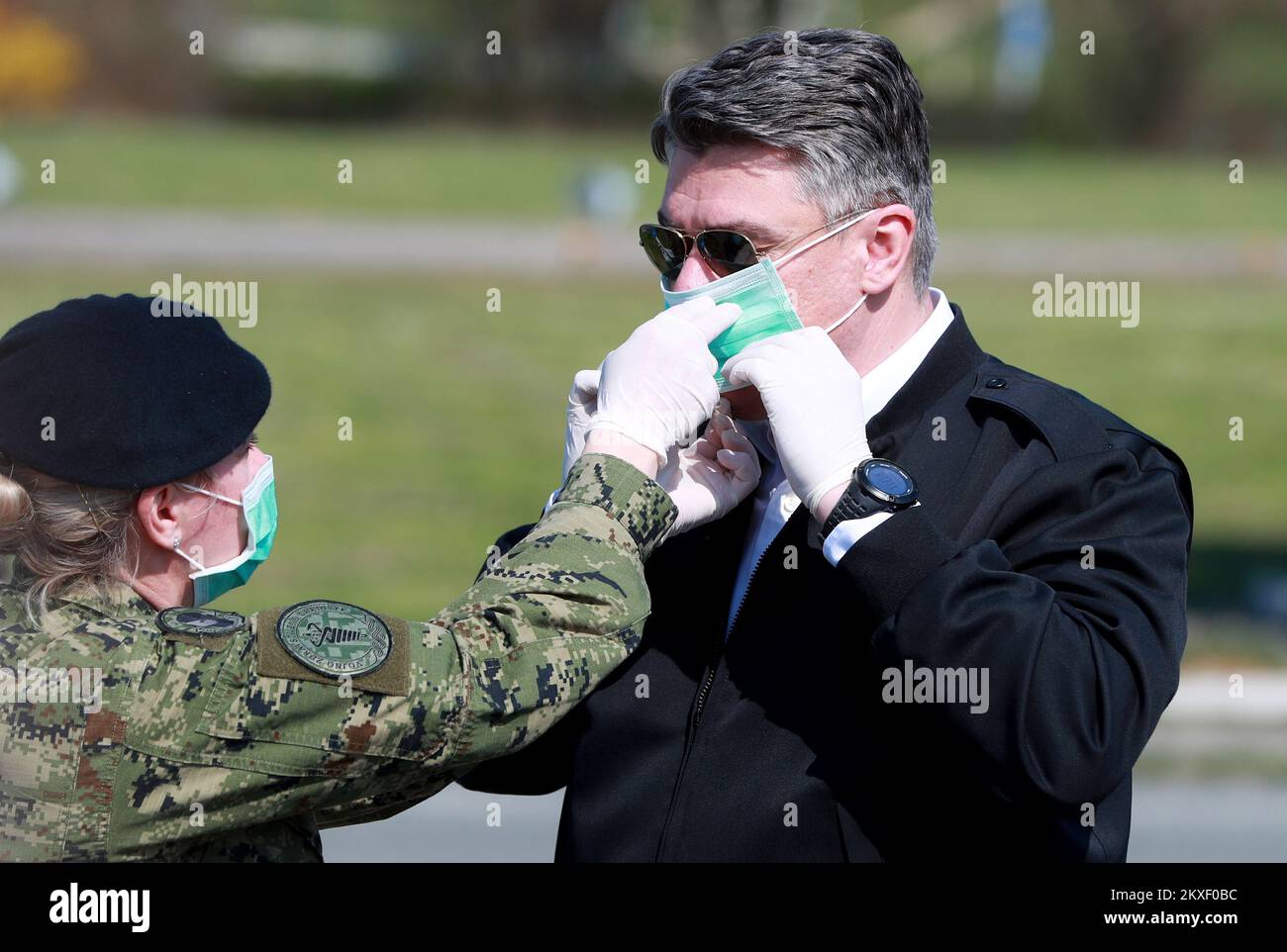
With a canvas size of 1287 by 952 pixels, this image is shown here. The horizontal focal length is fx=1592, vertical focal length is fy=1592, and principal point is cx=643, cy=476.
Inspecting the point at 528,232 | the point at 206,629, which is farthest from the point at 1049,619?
the point at 528,232

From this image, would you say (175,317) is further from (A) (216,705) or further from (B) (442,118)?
(B) (442,118)

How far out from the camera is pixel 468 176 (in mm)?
31297

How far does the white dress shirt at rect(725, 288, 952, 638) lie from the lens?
2.65 metres

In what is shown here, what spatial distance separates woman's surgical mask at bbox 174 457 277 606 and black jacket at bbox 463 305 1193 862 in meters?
0.60

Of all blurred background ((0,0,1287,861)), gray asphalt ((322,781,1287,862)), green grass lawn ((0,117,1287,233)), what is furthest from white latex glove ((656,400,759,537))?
green grass lawn ((0,117,1287,233))

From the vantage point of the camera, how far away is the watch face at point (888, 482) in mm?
2258

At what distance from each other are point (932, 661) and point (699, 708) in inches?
19.7

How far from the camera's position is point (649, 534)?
2.42 meters

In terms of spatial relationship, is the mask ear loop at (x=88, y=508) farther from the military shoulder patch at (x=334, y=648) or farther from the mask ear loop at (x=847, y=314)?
the mask ear loop at (x=847, y=314)

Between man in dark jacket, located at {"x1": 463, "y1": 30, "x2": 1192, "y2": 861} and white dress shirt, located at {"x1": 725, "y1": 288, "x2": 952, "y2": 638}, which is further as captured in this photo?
white dress shirt, located at {"x1": 725, "y1": 288, "x2": 952, "y2": 638}

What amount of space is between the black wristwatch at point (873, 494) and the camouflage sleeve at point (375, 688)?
0.32 meters

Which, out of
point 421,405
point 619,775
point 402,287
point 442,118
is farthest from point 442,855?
point 442,118

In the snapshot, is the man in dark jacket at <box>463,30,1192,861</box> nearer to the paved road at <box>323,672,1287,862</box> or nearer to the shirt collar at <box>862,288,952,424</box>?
the shirt collar at <box>862,288,952,424</box>
